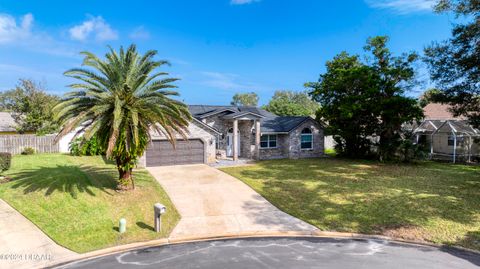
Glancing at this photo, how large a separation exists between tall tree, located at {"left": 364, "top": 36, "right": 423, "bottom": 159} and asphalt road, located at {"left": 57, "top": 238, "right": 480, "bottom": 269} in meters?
16.2

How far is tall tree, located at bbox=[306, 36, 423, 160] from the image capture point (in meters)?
22.4

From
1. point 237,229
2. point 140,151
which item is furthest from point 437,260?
point 140,151

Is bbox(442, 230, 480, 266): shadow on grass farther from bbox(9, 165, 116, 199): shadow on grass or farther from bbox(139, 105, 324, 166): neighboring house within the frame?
bbox(139, 105, 324, 166): neighboring house

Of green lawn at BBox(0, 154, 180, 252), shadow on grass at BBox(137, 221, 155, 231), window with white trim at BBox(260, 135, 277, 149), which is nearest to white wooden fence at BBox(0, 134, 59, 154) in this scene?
green lawn at BBox(0, 154, 180, 252)

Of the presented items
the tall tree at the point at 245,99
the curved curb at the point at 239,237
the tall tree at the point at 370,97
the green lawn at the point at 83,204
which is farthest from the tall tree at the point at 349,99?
A: the tall tree at the point at 245,99

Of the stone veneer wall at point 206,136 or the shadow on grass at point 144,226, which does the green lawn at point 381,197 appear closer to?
the stone veneer wall at point 206,136

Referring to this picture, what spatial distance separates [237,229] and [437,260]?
6.24m

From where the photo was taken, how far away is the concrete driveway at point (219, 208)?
10305 mm

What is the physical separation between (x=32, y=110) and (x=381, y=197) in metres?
36.2

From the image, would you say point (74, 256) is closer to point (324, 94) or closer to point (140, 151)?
point (140, 151)

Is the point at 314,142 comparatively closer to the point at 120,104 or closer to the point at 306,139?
the point at 306,139

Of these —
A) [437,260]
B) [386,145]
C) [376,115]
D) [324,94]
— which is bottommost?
[437,260]

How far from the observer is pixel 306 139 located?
2706 centimetres

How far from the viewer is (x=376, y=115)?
23781mm
